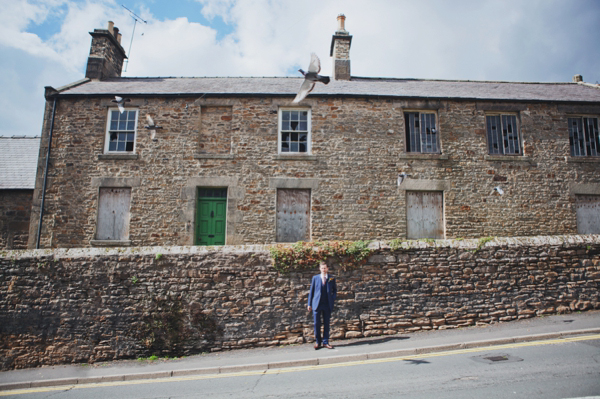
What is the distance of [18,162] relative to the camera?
15.3m

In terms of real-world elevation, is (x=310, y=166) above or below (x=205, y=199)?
above

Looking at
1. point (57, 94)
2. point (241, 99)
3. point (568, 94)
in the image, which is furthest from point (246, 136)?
point (568, 94)

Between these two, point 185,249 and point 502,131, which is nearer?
point 185,249

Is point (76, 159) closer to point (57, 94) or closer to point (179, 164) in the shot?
point (57, 94)

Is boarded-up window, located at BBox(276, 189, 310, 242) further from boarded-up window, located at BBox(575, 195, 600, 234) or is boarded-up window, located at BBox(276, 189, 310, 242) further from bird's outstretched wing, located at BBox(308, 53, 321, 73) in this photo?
boarded-up window, located at BBox(575, 195, 600, 234)

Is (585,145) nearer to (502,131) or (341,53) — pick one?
(502,131)

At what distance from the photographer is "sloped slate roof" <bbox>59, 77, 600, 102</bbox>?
1351 cm

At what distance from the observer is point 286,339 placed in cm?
825

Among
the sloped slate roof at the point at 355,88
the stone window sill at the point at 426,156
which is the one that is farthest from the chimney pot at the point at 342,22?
the stone window sill at the point at 426,156

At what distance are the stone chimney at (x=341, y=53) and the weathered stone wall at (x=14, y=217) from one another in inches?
479

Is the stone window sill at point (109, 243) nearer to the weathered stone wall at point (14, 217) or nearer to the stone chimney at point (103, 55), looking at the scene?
the weathered stone wall at point (14, 217)

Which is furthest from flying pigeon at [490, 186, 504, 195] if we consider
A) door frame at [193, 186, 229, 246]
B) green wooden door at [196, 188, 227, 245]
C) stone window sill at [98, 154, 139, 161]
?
stone window sill at [98, 154, 139, 161]

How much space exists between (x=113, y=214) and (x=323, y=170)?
7027 mm

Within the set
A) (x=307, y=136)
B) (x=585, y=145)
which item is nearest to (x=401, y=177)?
(x=307, y=136)
